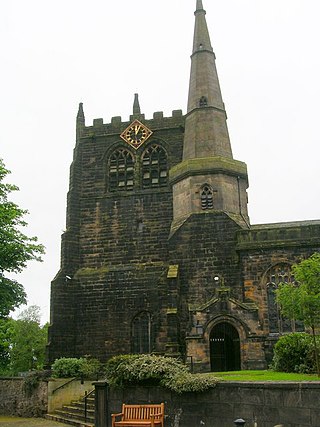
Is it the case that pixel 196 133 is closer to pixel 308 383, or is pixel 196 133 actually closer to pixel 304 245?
pixel 304 245

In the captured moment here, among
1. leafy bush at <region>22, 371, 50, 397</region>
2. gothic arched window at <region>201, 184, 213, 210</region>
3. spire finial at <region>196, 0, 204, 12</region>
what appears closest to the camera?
leafy bush at <region>22, 371, 50, 397</region>

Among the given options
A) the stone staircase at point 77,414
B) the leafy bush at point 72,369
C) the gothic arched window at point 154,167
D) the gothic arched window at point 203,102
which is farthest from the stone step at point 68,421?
the gothic arched window at point 203,102

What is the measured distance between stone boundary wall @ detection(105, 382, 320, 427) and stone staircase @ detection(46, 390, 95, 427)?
344cm

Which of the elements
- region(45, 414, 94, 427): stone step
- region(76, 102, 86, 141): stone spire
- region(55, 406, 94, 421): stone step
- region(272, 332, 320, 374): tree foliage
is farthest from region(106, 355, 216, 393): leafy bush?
region(76, 102, 86, 141): stone spire

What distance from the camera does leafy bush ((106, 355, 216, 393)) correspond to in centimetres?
1435

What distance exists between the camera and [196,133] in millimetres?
30484

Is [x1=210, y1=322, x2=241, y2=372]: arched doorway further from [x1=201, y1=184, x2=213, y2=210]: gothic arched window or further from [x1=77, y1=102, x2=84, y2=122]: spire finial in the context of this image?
[x1=77, y1=102, x2=84, y2=122]: spire finial

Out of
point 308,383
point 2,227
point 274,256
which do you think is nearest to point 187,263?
point 274,256

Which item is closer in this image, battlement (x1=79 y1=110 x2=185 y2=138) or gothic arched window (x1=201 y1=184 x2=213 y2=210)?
gothic arched window (x1=201 y1=184 x2=213 y2=210)

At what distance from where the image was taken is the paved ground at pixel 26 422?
19.7 metres

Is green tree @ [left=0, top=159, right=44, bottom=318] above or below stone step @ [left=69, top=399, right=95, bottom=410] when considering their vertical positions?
above

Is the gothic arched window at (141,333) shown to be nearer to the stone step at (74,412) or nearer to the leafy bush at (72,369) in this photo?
the leafy bush at (72,369)

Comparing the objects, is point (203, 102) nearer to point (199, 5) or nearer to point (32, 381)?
point (199, 5)

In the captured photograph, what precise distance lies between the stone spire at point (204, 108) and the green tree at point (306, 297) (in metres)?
13.5
